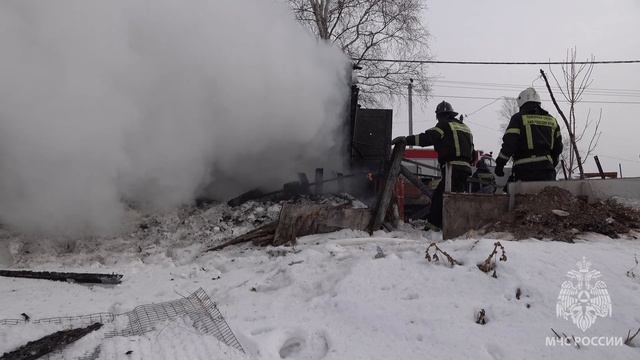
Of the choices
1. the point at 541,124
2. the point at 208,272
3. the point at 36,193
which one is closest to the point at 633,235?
the point at 541,124

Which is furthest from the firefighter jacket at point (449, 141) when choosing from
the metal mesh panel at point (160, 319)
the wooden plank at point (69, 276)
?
the wooden plank at point (69, 276)

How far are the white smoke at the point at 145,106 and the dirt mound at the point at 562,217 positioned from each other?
306 centimetres

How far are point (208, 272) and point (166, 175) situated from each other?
1.96 meters

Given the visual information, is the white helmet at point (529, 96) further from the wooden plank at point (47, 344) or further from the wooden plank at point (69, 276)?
the wooden plank at point (47, 344)

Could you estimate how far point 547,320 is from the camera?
2234mm

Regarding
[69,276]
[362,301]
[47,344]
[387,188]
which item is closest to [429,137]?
[387,188]

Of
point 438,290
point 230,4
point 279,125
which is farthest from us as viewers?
point 279,125

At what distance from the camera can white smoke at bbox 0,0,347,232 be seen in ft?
13.1

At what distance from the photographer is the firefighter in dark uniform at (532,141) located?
15.2 ft

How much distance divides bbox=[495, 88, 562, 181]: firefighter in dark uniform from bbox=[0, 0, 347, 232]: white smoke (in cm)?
252

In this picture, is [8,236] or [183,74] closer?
[8,236]

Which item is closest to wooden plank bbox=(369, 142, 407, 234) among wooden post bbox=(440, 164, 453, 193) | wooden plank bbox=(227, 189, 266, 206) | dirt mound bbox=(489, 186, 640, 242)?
wooden post bbox=(440, 164, 453, 193)

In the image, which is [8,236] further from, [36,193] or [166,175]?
[166,175]

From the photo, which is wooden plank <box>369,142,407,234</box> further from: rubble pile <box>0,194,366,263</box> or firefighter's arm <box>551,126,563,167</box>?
firefighter's arm <box>551,126,563,167</box>
